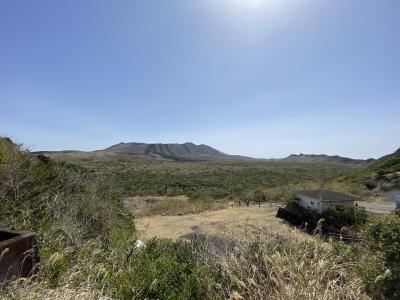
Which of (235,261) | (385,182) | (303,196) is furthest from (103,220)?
(385,182)

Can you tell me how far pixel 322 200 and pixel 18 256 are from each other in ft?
96.4

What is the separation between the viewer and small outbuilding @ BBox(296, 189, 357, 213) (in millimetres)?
30047

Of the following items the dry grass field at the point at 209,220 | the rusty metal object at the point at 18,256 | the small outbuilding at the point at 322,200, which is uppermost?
the rusty metal object at the point at 18,256

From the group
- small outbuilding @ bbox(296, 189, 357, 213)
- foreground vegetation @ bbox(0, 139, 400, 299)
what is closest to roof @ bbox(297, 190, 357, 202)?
small outbuilding @ bbox(296, 189, 357, 213)

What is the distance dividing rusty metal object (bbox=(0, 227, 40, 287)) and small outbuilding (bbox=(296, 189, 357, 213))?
2822 cm

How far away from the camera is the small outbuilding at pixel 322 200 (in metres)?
30.0

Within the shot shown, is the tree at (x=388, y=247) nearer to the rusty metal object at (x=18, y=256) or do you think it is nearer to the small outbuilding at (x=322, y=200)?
the rusty metal object at (x=18, y=256)

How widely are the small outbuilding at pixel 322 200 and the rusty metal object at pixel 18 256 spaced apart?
2822 cm

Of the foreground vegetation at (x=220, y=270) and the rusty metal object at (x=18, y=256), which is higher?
the rusty metal object at (x=18, y=256)

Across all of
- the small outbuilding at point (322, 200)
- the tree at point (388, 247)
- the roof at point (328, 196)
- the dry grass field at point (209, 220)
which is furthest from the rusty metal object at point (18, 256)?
the roof at point (328, 196)

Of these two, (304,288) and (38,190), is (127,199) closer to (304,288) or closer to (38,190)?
(38,190)

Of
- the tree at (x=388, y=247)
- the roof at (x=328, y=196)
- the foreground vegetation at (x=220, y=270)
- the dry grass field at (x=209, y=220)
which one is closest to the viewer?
the foreground vegetation at (x=220, y=270)

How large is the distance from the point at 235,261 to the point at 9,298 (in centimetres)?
282

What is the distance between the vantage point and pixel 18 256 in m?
3.90
